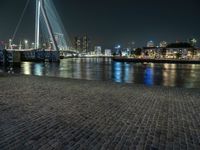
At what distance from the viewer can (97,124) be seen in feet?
16.8

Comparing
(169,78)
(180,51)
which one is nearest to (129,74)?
(169,78)

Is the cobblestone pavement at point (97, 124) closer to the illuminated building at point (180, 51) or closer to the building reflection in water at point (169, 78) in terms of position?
the building reflection in water at point (169, 78)

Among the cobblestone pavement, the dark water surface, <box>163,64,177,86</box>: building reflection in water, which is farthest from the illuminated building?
the cobblestone pavement

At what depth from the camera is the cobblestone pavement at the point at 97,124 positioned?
4004mm

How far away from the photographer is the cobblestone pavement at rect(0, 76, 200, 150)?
400cm

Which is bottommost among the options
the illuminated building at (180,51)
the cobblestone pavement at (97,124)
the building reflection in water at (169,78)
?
the building reflection in water at (169,78)

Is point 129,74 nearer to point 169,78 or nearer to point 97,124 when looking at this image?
point 169,78

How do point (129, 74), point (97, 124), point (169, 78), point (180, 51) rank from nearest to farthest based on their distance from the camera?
point (97, 124), point (169, 78), point (129, 74), point (180, 51)

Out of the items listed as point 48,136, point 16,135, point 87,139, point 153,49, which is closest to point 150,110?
point 87,139

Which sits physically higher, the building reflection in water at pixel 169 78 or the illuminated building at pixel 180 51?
the illuminated building at pixel 180 51

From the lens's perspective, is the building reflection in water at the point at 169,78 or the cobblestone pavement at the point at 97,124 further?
the building reflection in water at the point at 169,78

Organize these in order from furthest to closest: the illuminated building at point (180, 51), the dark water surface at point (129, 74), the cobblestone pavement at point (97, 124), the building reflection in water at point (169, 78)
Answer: the illuminated building at point (180, 51), the dark water surface at point (129, 74), the building reflection in water at point (169, 78), the cobblestone pavement at point (97, 124)

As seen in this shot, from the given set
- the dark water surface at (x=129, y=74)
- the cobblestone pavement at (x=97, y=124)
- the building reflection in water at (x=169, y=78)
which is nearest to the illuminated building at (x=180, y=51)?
the dark water surface at (x=129, y=74)

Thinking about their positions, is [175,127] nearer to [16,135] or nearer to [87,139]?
[87,139]
